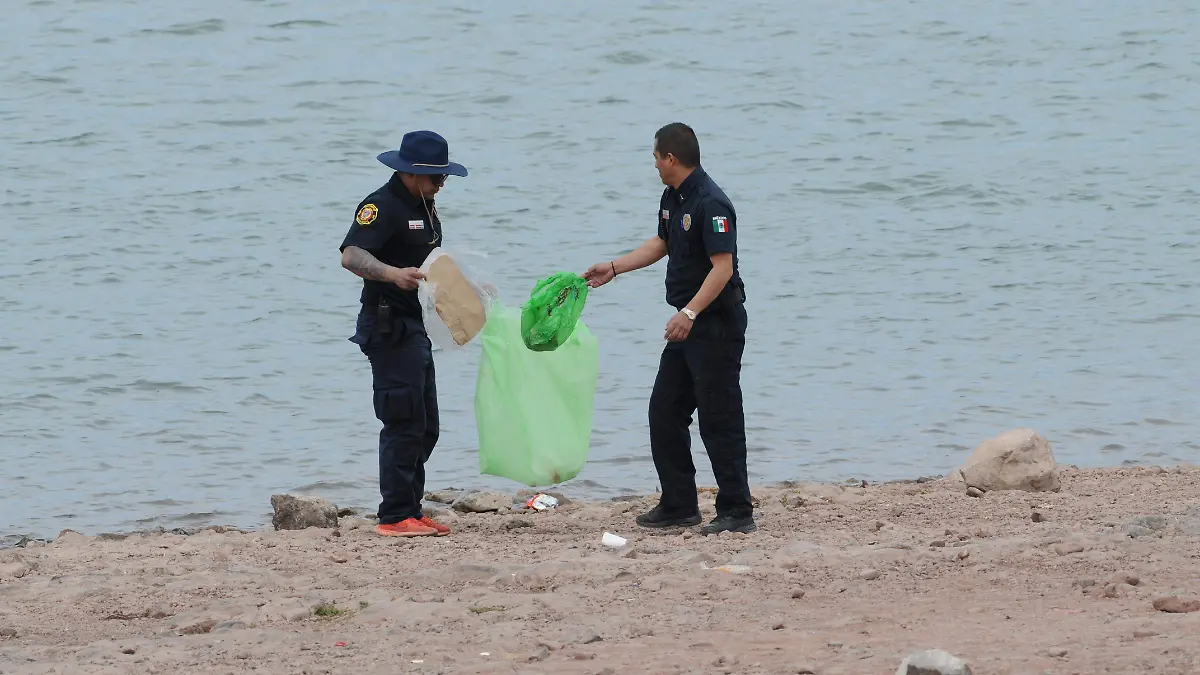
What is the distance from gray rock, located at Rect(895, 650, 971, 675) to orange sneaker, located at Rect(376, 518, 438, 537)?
3.17m

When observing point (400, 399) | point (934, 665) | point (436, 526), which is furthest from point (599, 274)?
point (934, 665)

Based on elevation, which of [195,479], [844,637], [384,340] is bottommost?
[195,479]

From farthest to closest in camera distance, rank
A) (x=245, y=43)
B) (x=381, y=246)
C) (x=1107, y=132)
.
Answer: (x=245, y=43)
(x=1107, y=132)
(x=381, y=246)

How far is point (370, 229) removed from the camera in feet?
22.5

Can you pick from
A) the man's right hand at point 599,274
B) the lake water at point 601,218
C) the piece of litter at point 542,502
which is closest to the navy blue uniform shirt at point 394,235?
the man's right hand at point 599,274

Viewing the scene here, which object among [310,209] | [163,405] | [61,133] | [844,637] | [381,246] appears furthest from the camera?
[61,133]

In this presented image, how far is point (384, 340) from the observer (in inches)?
274

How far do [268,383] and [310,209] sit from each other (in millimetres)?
5833

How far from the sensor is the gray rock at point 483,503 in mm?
8133

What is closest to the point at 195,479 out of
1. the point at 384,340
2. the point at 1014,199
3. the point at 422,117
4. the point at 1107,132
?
the point at 384,340

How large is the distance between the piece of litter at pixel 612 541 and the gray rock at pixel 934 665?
248 centimetres

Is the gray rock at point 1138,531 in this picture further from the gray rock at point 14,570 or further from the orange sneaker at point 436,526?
the gray rock at point 14,570

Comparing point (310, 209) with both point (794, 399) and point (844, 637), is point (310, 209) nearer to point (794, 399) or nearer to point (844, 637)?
point (794, 399)

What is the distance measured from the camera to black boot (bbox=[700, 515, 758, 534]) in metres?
6.93
